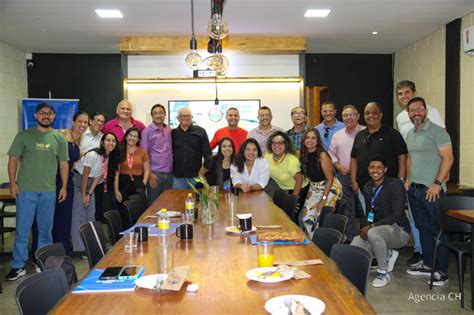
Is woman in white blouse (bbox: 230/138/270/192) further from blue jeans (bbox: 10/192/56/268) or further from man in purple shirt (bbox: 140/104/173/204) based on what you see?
blue jeans (bbox: 10/192/56/268)

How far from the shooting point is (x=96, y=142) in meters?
5.71

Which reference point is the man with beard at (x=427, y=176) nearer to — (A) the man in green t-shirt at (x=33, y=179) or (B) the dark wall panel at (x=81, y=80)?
(A) the man in green t-shirt at (x=33, y=179)

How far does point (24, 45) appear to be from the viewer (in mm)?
8023

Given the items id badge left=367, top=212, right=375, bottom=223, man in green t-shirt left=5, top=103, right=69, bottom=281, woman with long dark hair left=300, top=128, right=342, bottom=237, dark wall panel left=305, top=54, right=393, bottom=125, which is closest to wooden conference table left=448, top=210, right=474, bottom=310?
id badge left=367, top=212, right=375, bottom=223

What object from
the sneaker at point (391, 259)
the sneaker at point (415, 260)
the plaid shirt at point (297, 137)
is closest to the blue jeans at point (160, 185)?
the plaid shirt at point (297, 137)

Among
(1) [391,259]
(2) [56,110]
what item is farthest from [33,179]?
(2) [56,110]

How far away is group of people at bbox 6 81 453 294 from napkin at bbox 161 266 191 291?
2.53 metres

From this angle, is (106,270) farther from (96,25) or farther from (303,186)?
(96,25)

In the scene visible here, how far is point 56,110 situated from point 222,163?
4.17m

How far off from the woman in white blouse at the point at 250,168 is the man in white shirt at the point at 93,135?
5.77 ft

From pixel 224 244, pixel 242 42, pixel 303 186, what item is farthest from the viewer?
pixel 242 42

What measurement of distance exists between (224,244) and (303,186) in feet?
8.98

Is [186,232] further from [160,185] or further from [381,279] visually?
[160,185]

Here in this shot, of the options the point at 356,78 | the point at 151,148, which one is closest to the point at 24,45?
the point at 151,148
